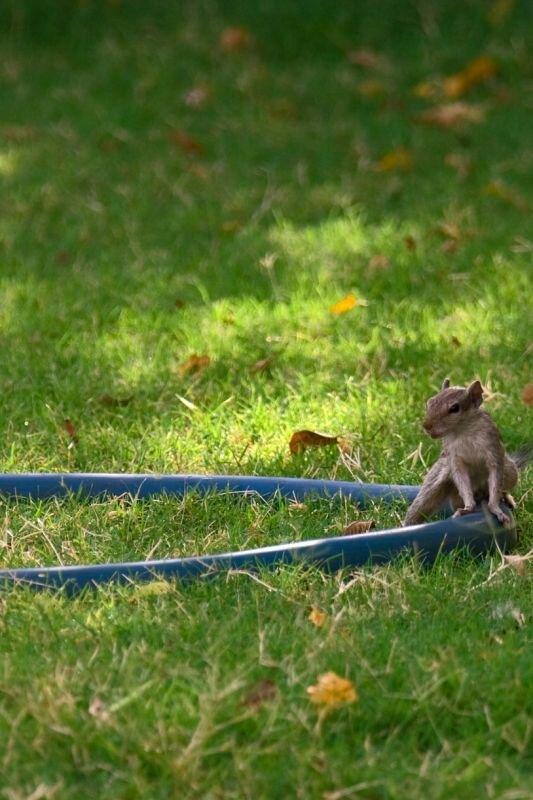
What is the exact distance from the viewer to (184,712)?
9.46 feet

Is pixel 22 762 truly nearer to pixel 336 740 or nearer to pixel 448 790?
pixel 336 740

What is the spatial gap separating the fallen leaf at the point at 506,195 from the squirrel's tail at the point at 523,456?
3097 mm

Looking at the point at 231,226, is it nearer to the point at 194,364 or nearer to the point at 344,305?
the point at 344,305

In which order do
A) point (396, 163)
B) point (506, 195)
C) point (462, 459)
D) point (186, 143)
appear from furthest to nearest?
point (186, 143) < point (396, 163) < point (506, 195) < point (462, 459)

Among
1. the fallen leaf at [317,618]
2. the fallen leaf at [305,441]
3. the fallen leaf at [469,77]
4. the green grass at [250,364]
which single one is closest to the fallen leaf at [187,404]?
the green grass at [250,364]

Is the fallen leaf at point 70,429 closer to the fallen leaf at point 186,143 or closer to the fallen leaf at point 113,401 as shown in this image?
the fallen leaf at point 113,401

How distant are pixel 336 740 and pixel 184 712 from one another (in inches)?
12.4

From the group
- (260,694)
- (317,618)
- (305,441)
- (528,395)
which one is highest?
(260,694)

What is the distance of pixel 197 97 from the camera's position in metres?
8.84

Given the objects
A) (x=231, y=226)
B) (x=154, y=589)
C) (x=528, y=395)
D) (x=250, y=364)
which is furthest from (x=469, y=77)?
(x=154, y=589)

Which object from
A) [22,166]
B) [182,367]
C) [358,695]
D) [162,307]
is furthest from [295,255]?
[358,695]

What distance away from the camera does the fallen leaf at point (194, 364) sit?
5.29 metres

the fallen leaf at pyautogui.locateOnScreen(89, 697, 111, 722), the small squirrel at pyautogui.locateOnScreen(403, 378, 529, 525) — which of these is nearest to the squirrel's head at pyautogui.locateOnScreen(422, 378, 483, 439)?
the small squirrel at pyautogui.locateOnScreen(403, 378, 529, 525)

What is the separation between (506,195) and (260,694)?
473 cm
